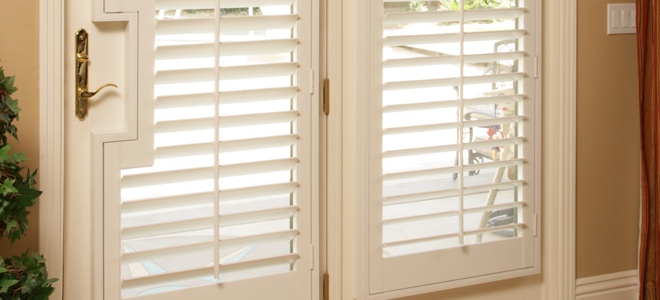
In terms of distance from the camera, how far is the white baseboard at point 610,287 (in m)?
3.22

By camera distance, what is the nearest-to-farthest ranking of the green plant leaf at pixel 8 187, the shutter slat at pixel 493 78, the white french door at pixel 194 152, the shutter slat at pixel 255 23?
the green plant leaf at pixel 8 187, the white french door at pixel 194 152, the shutter slat at pixel 255 23, the shutter slat at pixel 493 78

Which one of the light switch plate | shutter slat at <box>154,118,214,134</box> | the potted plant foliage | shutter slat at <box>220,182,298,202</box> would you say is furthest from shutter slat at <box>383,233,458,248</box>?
the potted plant foliage

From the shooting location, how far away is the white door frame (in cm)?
231

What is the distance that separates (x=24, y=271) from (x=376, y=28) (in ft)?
4.01

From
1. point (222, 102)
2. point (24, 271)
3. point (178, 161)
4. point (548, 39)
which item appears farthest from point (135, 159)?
point (548, 39)

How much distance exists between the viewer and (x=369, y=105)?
8.96ft

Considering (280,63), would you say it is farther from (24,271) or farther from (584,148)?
(584,148)

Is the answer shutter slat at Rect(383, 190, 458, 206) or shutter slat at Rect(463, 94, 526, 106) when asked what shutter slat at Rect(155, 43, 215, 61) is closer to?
shutter slat at Rect(383, 190, 458, 206)

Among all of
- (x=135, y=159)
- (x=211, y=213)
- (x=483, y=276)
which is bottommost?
(x=483, y=276)

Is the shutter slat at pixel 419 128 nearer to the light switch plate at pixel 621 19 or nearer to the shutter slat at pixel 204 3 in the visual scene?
the shutter slat at pixel 204 3

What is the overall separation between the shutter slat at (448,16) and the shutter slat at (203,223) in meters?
0.65

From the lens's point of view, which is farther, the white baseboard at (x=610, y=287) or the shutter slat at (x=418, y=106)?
the white baseboard at (x=610, y=287)

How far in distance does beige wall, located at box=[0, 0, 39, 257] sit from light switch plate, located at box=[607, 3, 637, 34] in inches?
76.1

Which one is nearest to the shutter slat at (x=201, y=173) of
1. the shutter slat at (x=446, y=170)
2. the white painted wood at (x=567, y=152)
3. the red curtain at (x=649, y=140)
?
the shutter slat at (x=446, y=170)
